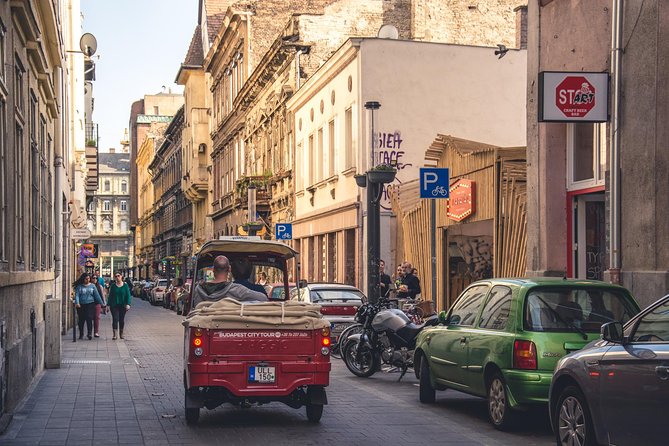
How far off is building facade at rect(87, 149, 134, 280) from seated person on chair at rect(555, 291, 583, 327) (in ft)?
513

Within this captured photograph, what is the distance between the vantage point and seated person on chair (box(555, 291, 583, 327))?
11203 mm

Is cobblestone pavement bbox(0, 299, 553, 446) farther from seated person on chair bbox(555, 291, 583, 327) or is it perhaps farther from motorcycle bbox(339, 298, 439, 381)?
seated person on chair bbox(555, 291, 583, 327)

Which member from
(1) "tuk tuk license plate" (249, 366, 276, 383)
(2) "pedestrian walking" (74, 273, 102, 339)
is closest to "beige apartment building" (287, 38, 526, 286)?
(2) "pedestrian walking" (74, 273, 102, 339)

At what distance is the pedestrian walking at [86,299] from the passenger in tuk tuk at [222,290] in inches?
645

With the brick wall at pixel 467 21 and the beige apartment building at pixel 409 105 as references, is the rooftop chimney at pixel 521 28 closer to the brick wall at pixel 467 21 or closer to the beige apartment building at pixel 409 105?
the brick wall at pixel 467 21

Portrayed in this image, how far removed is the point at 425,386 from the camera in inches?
542

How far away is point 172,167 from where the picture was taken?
91.4 meters

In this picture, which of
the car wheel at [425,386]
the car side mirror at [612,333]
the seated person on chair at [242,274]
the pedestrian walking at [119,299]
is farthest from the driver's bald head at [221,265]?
the pedestrian walking at [119,299]

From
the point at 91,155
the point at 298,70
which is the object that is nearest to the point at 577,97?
the point at 298,70

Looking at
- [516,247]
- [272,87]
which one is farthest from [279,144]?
[516,247]

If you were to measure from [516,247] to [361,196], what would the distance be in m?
11.5

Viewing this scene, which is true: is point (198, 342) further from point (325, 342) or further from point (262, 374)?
point (325, 342)

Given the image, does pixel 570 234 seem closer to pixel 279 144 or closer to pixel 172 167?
pixel 279 144

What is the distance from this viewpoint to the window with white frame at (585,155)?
17.4m
